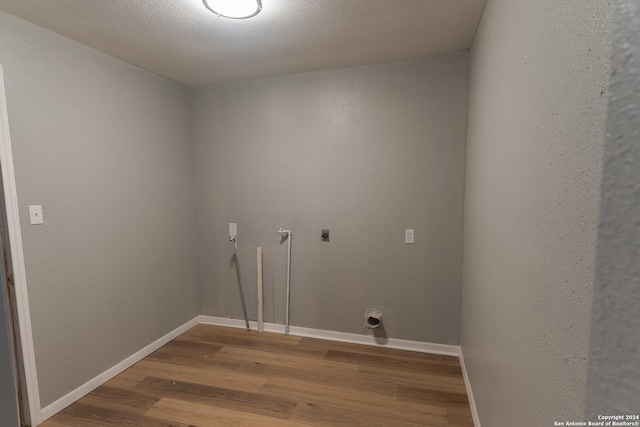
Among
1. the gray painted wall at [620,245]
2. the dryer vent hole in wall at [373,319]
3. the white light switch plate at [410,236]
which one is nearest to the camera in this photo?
the gray painted wall at [620,245]

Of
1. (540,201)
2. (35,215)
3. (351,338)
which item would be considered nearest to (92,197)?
(35,215)

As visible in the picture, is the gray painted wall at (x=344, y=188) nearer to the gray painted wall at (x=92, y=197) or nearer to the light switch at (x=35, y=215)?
the gray painted wall at (x=92, y=197)

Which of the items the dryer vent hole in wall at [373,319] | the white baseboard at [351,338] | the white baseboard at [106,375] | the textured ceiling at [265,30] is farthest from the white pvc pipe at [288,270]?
the textured ceiling at [265,30]

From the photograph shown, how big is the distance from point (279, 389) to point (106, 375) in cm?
136

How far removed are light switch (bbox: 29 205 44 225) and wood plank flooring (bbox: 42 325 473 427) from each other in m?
1.27

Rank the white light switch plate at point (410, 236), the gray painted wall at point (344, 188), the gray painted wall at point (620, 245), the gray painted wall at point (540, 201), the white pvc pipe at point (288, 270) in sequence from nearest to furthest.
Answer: the gray painted wall at point (620, 245)
the gray painted wall at point (540, 201)
the gray painted wall at point (344, 188)
the white light switch plate at point (410, 236)
the white pvc pipe at point (288, 270)

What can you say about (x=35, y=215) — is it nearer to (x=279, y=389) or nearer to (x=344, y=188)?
(x=279, y=389)

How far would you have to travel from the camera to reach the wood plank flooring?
74.9 inches

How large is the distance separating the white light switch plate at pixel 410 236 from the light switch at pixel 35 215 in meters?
2.64

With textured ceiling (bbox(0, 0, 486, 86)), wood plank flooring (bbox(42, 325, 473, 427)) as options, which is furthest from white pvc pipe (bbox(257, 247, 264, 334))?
textured ceiling (bbox(0, 0, 486, 86))

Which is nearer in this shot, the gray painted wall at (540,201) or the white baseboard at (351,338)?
the gray painted wall at (540,201)

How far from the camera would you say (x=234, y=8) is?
1.69 meters

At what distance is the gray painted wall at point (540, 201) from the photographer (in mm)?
613

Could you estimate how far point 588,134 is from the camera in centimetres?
61
